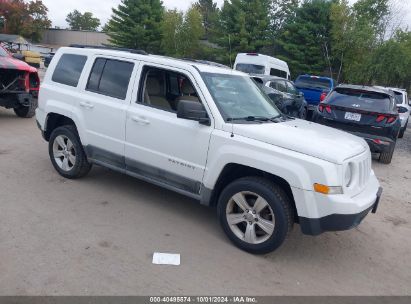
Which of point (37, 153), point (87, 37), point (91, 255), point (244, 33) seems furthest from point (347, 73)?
point (87, 37)

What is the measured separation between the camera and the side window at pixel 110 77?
4973 mm

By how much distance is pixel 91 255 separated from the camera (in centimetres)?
377

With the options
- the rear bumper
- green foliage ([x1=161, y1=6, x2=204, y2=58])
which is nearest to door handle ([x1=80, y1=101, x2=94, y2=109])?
the rear bumper

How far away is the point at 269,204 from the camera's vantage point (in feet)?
12.7

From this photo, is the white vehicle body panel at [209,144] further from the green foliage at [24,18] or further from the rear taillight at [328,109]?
the green foliage at [24,18]

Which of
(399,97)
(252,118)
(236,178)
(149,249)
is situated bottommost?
(149,249)

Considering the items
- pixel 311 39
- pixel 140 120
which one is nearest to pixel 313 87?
pixel 140 120

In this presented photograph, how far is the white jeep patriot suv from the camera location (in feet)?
12.2

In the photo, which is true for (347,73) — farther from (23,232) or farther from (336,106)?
(23,232)

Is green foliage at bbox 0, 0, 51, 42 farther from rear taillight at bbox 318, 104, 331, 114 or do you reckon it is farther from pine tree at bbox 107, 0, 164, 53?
rear taillight at bbox 318, 104, 331, 114

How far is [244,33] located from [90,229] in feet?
120

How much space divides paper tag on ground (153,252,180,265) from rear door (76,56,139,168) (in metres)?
1.55

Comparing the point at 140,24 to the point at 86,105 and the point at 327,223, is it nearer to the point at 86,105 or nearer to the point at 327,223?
the point at 86,105

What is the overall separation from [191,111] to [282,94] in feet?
26.8
